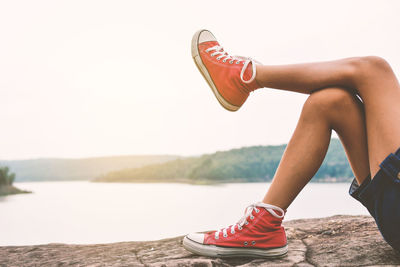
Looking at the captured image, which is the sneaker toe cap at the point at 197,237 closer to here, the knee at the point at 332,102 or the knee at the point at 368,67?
the knee at the point at 332,102

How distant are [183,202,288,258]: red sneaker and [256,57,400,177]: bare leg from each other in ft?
1.52

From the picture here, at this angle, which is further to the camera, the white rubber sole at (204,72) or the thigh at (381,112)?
the white rubber sole at (204,72)

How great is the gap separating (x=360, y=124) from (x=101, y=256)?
1.38 meters

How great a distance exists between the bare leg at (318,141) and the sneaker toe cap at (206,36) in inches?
26.2

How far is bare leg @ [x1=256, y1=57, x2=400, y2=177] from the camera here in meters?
1.24

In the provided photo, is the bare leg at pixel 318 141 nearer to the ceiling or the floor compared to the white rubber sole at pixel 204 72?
nearer to the floor

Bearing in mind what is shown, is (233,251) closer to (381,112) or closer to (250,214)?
(250,214)

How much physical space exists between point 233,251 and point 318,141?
1.92ft

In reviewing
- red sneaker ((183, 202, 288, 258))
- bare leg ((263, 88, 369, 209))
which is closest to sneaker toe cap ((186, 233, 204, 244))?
red sneaker ((183, 202, 288, 258))

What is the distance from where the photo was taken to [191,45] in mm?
1848

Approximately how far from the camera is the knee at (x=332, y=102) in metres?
1.36

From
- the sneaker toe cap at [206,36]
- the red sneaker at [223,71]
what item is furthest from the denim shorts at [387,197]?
the sneaker toe cap at [206,36]

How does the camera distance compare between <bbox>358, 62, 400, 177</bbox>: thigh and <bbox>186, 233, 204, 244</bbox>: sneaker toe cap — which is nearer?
<bbox>358, 62, 400, 177</bbox>: thigh

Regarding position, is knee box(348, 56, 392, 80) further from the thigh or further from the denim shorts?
the denim shorts
